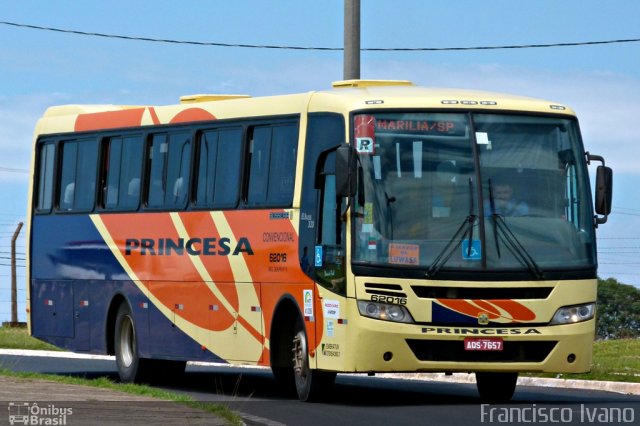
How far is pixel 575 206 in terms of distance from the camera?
18219mm

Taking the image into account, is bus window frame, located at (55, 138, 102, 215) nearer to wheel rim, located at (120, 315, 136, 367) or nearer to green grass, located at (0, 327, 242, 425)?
wheel rim, located at (120, 315, 136, 367)

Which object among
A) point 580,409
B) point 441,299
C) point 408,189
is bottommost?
point 580,409

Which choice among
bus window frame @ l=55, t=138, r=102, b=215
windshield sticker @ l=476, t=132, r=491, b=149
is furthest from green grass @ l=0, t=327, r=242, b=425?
windshield sticker @ l=476, t=132, r=491, b=149

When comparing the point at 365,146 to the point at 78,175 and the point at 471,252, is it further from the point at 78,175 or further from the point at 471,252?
the point at 78,175

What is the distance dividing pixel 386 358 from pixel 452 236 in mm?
1480

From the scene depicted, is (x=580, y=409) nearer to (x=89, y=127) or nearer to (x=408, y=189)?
(x=408, y=189)

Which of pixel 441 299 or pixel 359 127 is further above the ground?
pixel 359 127

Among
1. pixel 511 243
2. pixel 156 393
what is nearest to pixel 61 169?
pixel 156 393

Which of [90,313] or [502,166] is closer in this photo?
[502,166]

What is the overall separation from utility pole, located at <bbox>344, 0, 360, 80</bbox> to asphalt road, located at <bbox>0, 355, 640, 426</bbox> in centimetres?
455

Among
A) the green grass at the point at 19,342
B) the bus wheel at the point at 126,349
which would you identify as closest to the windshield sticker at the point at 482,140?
the bus wheel at the point at 126,349

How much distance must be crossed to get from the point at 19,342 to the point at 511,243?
2238 centimetres

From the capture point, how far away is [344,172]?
57.3 feet

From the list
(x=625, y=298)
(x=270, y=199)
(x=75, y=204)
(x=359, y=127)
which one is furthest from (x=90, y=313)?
(x=625, y=298)
